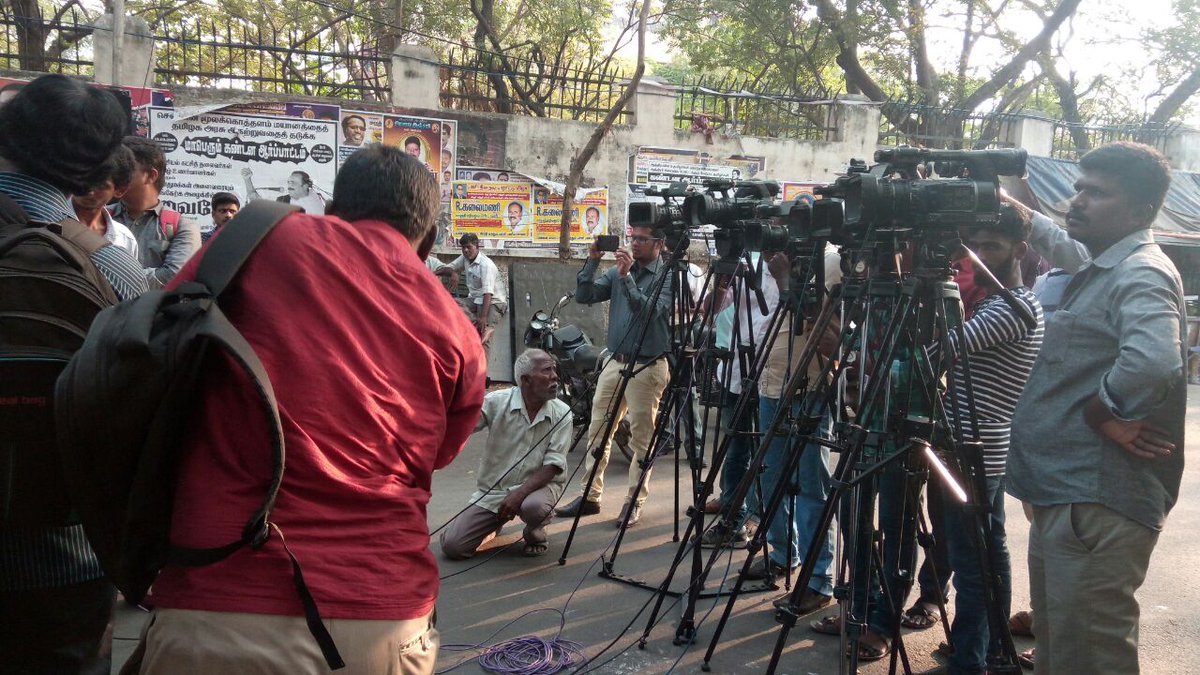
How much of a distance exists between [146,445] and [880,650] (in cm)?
294

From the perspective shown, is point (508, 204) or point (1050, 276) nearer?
point (1050, 276)

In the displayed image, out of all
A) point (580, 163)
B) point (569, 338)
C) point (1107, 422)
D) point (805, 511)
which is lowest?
point (805, 511)

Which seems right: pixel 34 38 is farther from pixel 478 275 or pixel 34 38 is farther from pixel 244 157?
pixel 478 275

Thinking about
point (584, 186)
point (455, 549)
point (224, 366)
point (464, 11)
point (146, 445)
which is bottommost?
point (455, 549)

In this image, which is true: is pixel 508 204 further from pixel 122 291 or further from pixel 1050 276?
pixel 122 291

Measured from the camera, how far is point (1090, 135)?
13.6 metres

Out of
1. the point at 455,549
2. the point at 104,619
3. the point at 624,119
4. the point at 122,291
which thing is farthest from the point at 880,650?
the point at 624,119

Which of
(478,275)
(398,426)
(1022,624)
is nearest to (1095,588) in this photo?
(1022,624)

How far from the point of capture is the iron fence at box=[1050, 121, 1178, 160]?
509 inches

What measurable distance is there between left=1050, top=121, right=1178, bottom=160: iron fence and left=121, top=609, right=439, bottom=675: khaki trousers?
13686 millimetres

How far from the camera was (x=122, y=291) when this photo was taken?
199cm

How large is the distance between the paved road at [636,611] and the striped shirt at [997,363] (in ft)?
3.26

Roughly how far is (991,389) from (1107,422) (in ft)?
2.04

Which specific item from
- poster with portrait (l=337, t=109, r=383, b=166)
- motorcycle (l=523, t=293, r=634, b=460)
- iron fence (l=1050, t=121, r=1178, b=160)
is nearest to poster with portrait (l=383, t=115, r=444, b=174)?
poster with portrait (l=337, t=109, r=383, b=166)
